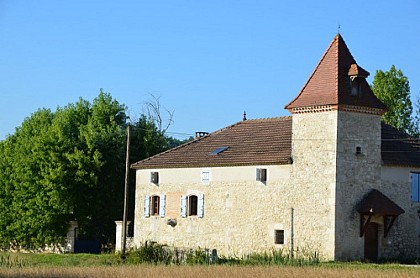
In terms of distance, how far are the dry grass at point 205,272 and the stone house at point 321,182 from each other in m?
7.31

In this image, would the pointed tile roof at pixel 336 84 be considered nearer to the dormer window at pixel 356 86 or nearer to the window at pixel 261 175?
the dormer window at pixel 356 86

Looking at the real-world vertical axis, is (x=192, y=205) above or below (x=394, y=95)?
below

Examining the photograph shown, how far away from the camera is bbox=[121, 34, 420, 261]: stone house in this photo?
40438 mm

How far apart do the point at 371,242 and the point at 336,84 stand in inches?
273

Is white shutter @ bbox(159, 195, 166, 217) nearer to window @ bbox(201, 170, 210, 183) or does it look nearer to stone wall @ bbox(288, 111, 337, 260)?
window @ bbox(201, 170, 210, 183)

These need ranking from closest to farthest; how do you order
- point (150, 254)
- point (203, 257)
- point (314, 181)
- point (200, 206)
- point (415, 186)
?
point (203, 257)
point (150, 254)
point (314, 181)
point (415, 186)
point (200, 206)

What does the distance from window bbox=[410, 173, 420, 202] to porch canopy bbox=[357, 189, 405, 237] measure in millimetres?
2020

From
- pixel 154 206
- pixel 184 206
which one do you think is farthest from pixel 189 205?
pixel 154 206

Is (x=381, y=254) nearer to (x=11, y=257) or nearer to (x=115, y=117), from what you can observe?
(x=11, y=257)

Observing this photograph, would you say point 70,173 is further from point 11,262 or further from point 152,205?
point 11,262

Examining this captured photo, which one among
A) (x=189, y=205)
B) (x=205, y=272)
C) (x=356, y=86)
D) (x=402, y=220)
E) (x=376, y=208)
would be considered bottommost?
(x=205, y=272)

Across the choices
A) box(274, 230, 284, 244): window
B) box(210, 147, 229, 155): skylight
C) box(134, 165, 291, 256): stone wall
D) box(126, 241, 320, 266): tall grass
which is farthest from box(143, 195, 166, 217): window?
box(274, 230, 284, 244): window

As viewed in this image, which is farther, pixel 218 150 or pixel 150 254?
pixel 218 150

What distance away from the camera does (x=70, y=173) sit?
171ft
